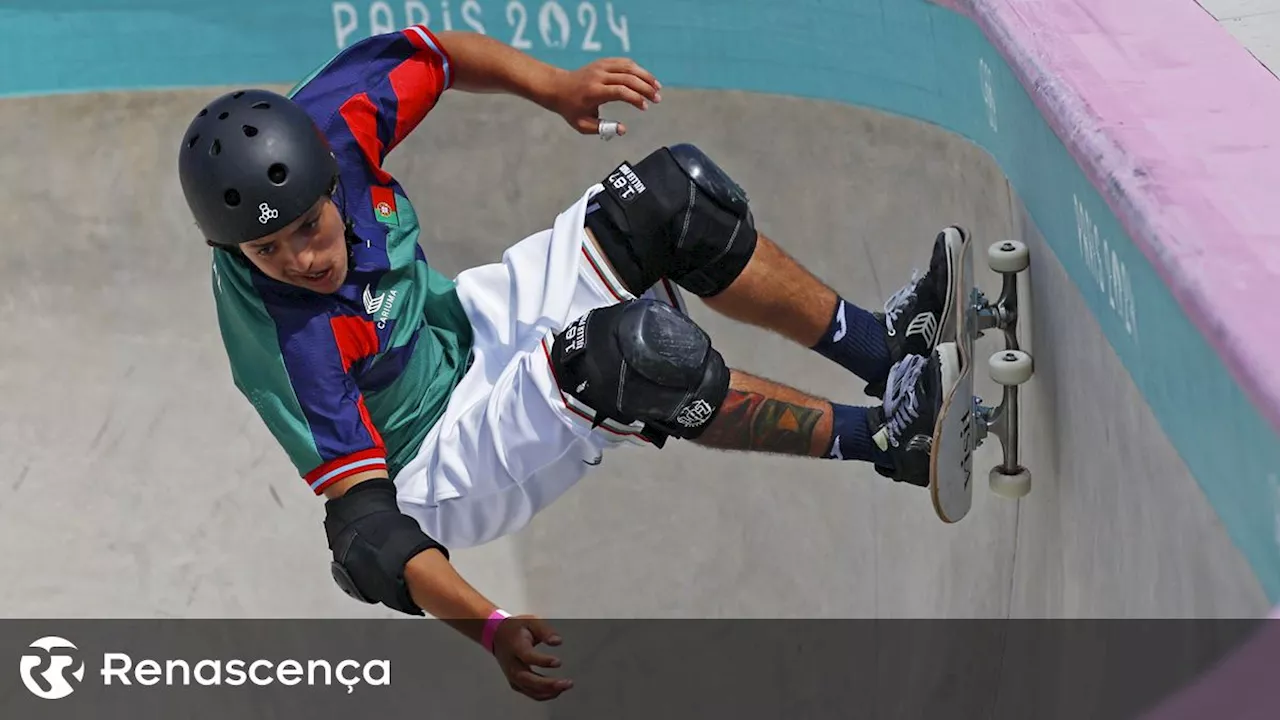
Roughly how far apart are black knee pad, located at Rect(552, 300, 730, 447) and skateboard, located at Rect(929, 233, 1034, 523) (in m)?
0.39

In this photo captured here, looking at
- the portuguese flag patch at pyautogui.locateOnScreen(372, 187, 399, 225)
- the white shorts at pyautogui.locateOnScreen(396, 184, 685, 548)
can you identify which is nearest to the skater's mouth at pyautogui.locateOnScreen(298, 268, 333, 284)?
the portuguese flag patch at pyautogui.locateOnScreen(372, 187, 399, 225)

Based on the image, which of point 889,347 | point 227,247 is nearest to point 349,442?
point 227,247

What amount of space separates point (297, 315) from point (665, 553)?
1514mm

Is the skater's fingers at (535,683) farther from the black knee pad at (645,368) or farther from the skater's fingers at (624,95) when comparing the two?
the skater's fingers at (624,95)

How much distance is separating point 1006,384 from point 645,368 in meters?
0.60

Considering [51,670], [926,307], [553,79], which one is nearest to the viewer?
[926,307]

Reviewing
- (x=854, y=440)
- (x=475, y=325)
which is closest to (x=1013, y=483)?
(x=854, y=440)

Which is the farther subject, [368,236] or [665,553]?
[665,553]

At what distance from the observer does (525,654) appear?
2102mm

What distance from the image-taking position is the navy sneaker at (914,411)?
234 cm

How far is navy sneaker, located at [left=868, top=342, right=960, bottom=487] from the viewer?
2.34 m

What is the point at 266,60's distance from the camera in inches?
166

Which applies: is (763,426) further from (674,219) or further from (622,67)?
(622,67)

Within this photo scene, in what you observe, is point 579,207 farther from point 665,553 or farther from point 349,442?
point 665,553
